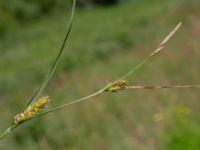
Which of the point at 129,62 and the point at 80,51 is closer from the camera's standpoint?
the point at 129,62

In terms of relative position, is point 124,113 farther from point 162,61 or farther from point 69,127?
point 162,61

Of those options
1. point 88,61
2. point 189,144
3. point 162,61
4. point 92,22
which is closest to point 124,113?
point 162,61

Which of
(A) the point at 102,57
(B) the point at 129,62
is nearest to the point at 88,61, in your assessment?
(A) the point at 102,57

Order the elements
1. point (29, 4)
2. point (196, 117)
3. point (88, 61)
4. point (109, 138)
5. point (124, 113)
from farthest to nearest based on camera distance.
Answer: point (29, 4)
point (88, 61)
point (124, 113)
point (109, 138)
point (196, 117)

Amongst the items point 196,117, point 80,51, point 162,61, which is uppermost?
point 196,117

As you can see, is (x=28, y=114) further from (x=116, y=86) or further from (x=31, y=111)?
(x=116, y=86)

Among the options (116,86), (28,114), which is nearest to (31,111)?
(28,114)

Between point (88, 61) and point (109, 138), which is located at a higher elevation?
point (109, 138)

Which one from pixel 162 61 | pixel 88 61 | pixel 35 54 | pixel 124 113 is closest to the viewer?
pixel 124 113
